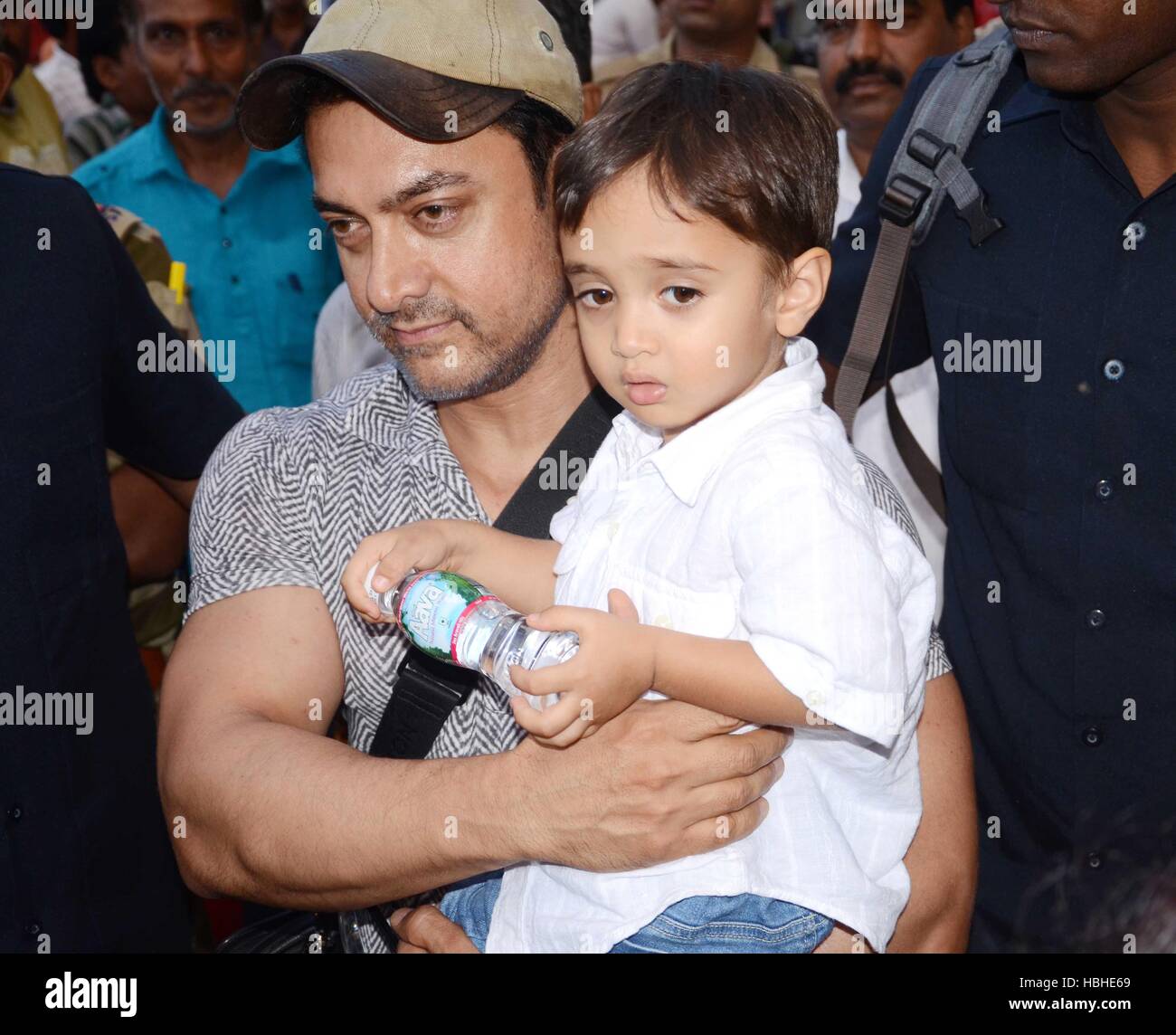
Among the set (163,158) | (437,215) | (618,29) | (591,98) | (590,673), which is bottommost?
(590,673)

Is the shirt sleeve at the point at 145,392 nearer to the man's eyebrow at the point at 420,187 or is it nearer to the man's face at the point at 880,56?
the man's eyebrow at the point at 420,187

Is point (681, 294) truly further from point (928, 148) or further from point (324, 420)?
point (928, 148)

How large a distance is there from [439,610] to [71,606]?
51.7 inches

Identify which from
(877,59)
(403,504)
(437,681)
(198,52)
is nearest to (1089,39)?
(403,504)

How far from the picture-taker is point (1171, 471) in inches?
110

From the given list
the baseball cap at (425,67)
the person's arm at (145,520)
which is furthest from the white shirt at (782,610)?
the person's arm at (145,520)

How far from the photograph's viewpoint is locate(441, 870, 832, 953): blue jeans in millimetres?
2182

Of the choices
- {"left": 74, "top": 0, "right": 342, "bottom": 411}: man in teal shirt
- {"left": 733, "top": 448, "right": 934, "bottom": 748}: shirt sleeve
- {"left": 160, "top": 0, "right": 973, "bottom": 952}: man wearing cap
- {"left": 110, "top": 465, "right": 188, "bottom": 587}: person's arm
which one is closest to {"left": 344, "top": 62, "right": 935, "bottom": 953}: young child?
{"left": 733, "top": 448, "right": 934, "bottom": 748}: shirt sleeve

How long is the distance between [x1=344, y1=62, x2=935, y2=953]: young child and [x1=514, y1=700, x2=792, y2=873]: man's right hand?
0.17 ft

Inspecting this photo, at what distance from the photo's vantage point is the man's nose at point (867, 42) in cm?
479

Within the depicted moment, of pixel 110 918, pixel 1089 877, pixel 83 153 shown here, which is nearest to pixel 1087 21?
pixel 1089 877

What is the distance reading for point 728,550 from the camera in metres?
2.12

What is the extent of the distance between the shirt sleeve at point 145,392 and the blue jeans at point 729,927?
1930mm

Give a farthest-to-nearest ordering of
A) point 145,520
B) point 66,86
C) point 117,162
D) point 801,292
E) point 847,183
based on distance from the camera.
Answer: point 66,86
point 117,162
point 847,183
point 145,520
point 801,292
